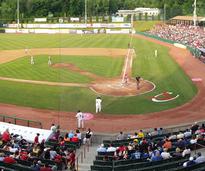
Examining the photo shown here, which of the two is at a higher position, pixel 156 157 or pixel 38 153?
pixel 156 157

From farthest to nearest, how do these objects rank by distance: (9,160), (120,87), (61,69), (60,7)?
1. (60,7)
2. (61,69)
3. (120,87)
4. (9,160)

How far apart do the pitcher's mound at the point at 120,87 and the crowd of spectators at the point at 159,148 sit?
13944 millimetres

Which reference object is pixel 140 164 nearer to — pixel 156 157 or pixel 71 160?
pixel 156 157

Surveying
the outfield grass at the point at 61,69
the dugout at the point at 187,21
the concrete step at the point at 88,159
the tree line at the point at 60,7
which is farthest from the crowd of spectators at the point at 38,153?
the tree line at the point at 60,7

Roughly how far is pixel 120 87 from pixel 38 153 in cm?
1920

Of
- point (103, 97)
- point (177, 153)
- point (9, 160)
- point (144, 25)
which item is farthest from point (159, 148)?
point (144, 25)

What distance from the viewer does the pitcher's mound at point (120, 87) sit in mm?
35544

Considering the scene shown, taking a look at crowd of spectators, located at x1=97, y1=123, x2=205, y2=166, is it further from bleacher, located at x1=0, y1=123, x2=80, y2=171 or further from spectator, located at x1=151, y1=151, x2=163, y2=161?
bleacher, located at x1=0, y1=123, x2=80, y2=171

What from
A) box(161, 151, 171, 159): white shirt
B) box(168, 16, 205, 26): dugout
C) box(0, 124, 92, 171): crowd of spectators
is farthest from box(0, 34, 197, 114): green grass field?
box(168, 16, 205, 26): dugout

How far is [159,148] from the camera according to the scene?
62.0ft

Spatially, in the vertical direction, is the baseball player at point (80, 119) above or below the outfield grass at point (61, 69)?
below

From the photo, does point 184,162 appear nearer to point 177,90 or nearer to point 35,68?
point 177,90

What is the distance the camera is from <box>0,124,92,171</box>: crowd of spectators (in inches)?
685

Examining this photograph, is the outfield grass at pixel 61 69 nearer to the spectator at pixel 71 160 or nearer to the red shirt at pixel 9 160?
the spectator at pixel 71 160
